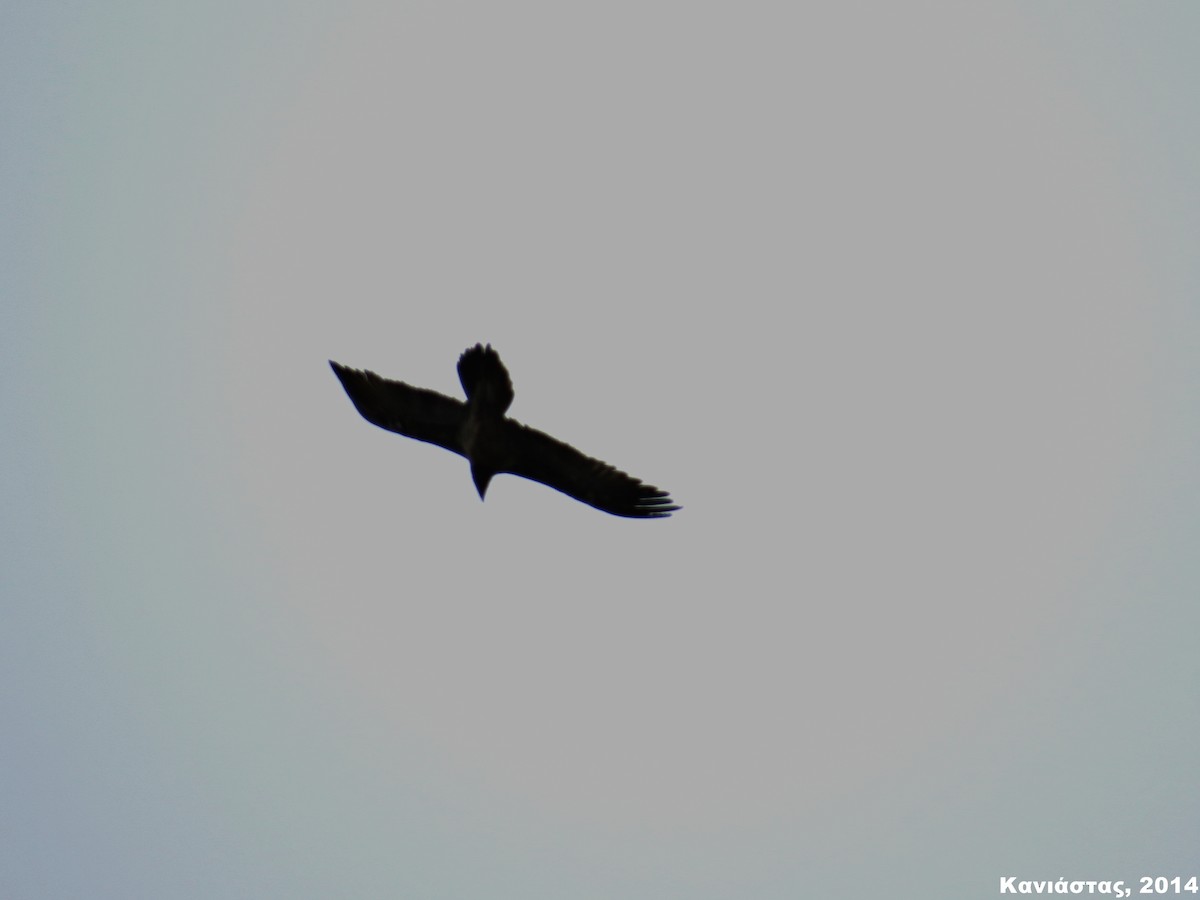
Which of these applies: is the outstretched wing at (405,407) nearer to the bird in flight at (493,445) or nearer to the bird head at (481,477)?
the bird in flight at (493,445)

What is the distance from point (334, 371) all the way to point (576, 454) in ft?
8.02

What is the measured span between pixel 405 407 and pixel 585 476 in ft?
5.98

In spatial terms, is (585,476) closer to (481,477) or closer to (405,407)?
(481,477)

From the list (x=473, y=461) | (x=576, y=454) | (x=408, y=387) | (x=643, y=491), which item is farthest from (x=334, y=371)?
(x=643, y=491)

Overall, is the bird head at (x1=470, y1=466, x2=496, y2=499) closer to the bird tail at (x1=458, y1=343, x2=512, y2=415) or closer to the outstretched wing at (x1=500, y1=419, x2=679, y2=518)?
the outstretched wing at (x1=500, y1=419, x2=679, y2=518)

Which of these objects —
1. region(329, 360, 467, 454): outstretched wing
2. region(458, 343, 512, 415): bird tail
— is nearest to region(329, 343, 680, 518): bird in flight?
region(329, 360, 467, 454): outstretched wing

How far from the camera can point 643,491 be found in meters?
10.2

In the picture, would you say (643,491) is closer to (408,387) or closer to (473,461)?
(473,461)

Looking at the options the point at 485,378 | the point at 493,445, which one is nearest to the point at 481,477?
the point at 493,445

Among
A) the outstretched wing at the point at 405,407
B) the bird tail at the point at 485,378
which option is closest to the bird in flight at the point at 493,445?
the outstretched wing at the point at 405,407

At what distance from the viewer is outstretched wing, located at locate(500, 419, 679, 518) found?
10.1m

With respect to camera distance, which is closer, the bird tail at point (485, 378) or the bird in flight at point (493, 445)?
the bird tail at point (485, 378)

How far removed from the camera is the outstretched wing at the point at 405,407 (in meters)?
10.0

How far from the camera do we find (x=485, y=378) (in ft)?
30.4
